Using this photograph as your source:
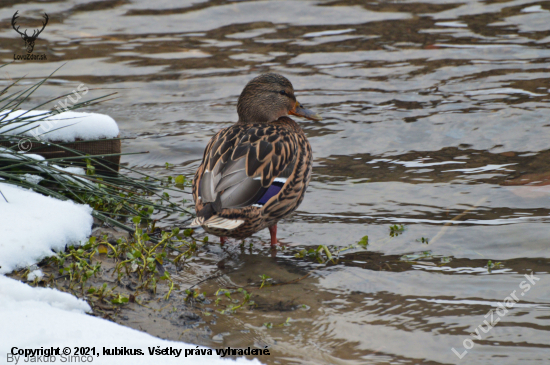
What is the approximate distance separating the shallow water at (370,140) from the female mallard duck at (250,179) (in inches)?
14.1

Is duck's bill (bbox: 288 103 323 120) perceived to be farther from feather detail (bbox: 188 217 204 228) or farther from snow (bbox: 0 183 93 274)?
snow (bbox: 0 183 93 274)

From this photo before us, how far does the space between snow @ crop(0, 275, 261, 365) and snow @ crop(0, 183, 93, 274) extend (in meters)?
0.40

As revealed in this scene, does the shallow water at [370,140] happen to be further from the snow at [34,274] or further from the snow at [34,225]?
the snow at [34,274]

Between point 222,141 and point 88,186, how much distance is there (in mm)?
1071

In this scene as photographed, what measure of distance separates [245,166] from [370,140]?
288cm

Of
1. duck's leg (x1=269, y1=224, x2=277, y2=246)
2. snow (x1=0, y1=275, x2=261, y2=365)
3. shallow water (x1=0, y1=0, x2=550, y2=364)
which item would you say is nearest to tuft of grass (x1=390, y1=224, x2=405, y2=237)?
shallow water (x1=0, y1=0, x2=550, y2=364)

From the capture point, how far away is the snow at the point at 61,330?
265 cm

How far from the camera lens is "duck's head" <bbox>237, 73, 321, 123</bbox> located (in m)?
5.57

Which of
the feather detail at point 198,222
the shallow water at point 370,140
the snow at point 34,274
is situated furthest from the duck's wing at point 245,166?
the snow at point 34,274

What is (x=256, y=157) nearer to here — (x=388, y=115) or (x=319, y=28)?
(x=388, y=115)

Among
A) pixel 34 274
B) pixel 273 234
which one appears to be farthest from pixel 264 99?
pixel 34 274

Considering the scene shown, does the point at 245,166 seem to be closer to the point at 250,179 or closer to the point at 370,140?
the point at 250,179

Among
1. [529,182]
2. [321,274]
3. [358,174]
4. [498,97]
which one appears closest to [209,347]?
[321,274]

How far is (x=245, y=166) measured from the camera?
448cm
